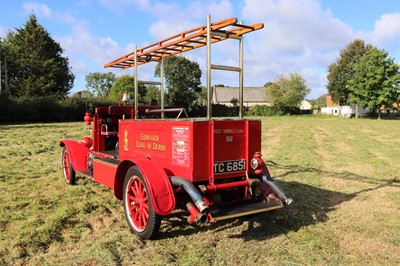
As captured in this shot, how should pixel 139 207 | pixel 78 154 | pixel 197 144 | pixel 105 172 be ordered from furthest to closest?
pixel 78 154 < pixel 105 172 < pixel 139 207 < pixel 197 144

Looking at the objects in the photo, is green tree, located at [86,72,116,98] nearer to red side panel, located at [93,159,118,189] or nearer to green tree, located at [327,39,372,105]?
green tree, located at [327,39,372,105]

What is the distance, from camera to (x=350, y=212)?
524 cm

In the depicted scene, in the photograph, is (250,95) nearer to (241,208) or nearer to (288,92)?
(288,92)

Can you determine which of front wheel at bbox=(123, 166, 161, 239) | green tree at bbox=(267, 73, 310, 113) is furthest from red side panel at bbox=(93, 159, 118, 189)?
green tree at bbox=(267, 73, 310, 113)

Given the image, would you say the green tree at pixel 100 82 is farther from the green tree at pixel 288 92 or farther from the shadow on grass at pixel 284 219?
the shadow on grass at pixel 284 219

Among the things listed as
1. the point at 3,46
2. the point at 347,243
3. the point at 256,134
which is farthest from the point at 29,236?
the point at 3,46

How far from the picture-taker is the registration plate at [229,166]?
A: 4246mm

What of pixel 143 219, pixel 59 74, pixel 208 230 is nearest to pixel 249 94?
pixel 59 74

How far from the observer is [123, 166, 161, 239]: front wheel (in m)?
3.98

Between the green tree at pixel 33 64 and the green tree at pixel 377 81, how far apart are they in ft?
127

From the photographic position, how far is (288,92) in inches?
2325

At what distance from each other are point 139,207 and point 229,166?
47.7 inches

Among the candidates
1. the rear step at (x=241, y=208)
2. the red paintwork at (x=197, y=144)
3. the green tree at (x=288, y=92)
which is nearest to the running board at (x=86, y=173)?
the red paintwork at (x=197, y=144)

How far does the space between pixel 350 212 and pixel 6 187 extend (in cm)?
601
